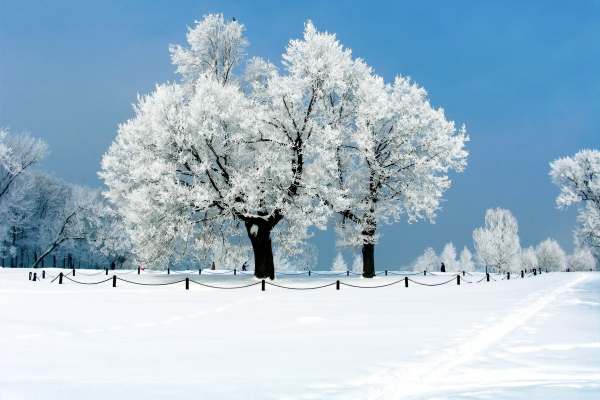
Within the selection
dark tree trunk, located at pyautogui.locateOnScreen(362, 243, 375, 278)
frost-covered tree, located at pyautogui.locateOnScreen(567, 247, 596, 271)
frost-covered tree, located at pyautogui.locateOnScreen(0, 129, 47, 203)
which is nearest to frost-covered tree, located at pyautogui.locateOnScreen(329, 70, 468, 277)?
dark tree trunk, located at pyautogui.locateOnScreen(362, 243, 375, 278)

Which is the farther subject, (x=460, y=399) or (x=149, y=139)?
(x=149, y=139)

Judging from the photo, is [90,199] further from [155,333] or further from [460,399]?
[460,399]

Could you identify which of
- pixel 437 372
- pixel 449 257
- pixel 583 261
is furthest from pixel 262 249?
pixel 583 261

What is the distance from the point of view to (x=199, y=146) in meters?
31.9

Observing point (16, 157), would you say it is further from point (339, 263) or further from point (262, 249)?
point (339, 263)

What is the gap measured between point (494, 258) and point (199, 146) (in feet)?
172

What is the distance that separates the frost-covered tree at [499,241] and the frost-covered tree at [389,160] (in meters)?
38.5

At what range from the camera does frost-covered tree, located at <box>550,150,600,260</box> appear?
183 ft

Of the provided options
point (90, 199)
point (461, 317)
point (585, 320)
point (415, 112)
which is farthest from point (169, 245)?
point (90, 199)

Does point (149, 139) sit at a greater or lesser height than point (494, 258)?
greater

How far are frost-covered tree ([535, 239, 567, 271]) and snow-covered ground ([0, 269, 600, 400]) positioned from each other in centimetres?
8978

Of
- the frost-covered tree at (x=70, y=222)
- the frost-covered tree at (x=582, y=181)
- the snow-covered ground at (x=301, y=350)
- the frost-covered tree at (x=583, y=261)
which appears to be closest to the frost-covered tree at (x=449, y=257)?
the frost-covered tree at (x=583, y=261)

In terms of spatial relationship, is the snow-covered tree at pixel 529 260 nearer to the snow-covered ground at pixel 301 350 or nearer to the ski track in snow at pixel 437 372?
the snow-covered ground at pixel 301 350

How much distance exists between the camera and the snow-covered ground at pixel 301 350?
7848 mm
